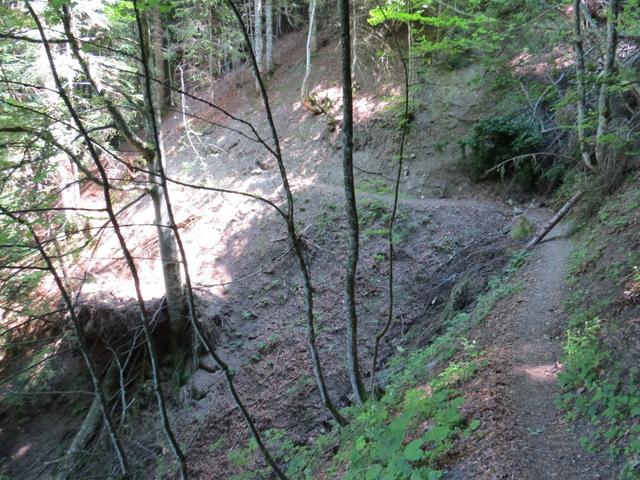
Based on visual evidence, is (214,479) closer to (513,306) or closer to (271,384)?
(271,384)

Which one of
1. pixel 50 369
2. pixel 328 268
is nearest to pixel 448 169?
pixel 328 268

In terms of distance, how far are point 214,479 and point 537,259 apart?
6.21 meters

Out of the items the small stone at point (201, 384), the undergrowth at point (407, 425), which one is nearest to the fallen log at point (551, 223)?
the undergrowth at point (407, 425)

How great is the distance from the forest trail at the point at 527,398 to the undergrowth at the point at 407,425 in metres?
0.21

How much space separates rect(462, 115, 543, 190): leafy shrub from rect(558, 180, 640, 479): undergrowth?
456cm

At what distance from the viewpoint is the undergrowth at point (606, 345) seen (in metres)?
3.04

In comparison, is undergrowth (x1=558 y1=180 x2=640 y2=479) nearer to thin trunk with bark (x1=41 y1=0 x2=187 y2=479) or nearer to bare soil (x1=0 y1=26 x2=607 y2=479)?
bare soil (x1=0 y1=26 x2=607 y2=479)

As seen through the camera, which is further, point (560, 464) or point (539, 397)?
point (539, 397)

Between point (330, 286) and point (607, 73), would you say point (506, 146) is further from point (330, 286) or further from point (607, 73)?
point (330, 286)

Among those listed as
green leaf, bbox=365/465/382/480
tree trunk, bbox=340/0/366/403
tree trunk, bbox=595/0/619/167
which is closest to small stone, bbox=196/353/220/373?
tree trunk, bbox=340/0/366/403

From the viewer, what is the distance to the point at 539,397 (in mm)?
3801

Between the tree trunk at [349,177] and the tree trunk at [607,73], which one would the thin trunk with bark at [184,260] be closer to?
the tree trunk at [349,177]

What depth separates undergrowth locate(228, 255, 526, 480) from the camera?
9.88ft

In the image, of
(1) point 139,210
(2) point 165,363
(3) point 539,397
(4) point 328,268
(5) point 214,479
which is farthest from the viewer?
(1) point 139,210
